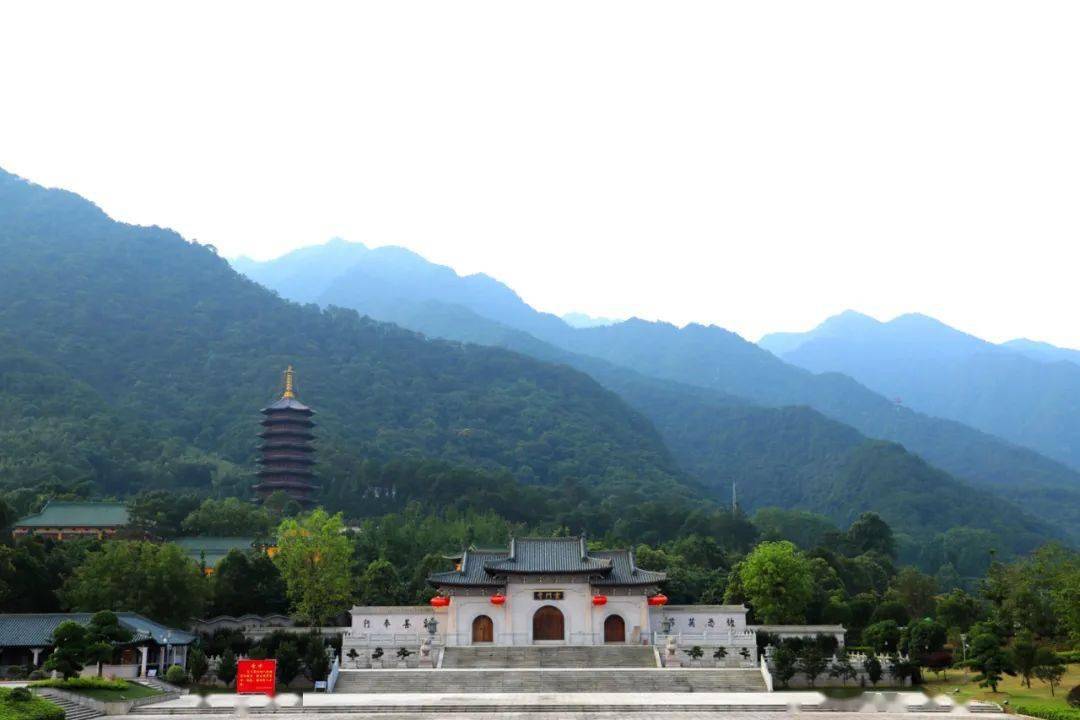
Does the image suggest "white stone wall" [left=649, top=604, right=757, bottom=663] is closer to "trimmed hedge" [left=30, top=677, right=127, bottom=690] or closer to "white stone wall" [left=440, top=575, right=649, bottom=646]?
"white stone wall" [left=440, top=575, right=649, bottom=646]

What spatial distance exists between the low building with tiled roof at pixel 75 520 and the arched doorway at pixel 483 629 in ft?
98.2

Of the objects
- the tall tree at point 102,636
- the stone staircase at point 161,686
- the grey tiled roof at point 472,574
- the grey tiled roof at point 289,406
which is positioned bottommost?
the stone staircase at point 161,686

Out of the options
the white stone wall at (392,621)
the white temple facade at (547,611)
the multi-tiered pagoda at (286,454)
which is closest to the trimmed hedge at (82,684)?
the white stone wall at (392,621)

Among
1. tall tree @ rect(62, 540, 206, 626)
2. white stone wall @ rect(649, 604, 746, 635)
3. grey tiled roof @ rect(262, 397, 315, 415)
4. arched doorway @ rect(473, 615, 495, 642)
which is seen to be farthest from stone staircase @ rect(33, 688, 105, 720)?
grey tiled roof @ rect(262, 397, 315, 415)

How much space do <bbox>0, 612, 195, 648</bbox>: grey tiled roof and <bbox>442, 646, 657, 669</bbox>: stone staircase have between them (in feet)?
27.5

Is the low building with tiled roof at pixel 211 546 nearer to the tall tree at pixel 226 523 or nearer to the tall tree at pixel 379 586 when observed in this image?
the tall tree at pixel 226 523

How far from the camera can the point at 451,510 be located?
2852 inches

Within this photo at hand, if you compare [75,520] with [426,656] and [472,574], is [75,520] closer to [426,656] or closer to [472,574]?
[472,574]

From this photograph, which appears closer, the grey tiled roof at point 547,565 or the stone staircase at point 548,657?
the stone staircase at point 548,657

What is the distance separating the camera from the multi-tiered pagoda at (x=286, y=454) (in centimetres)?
7812

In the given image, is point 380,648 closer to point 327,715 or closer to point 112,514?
point 327,715

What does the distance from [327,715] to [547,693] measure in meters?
6.21

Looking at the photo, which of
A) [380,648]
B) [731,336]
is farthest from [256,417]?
[731,336]

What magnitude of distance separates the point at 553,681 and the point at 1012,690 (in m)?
12.0
